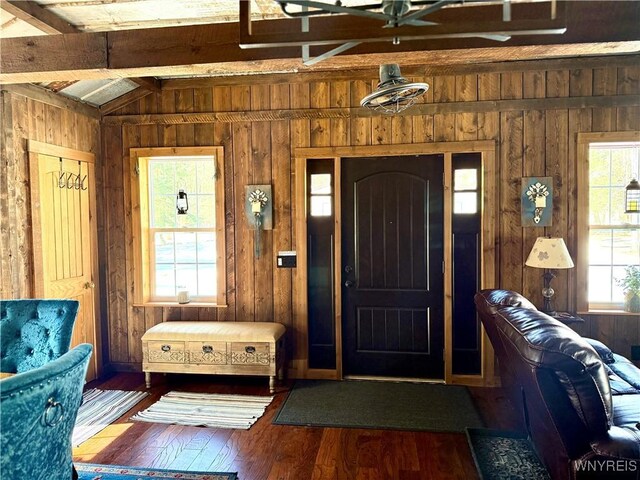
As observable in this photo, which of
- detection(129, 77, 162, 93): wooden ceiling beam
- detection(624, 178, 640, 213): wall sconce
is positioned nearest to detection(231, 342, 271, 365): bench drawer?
detection(129, 77, 162, 93): wooden ceiling beam

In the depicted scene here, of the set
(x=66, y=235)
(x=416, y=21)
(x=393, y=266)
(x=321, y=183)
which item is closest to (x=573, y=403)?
(x=416, y=21)

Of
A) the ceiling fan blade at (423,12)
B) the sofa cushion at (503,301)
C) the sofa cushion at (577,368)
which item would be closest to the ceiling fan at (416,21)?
the ceiling fan blade at (423,12)

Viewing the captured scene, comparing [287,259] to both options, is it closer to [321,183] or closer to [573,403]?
[321,183]

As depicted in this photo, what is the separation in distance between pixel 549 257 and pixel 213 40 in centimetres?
298

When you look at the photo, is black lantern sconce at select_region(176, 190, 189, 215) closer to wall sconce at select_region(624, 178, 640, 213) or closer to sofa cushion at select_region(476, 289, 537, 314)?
sofa cushion at select_region(476, 289, 537, 314)

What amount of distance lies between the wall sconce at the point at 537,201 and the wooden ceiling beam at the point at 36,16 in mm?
3825

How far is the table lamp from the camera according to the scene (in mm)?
3393

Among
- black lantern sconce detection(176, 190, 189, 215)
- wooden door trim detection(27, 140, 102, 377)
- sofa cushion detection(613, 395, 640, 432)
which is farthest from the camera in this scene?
black lantern sconce detection(176, 190, 189, 215)

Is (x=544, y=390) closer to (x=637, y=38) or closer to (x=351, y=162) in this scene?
(x=637, y=38)

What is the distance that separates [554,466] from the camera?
2.07 metres

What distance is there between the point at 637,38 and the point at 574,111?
1.68 metres

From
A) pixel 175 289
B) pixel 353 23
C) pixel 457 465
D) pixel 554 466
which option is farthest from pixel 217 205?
pixel 554 466

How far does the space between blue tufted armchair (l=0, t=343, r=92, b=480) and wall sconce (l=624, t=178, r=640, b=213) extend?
4.21 meters

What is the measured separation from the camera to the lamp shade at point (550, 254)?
11.1 ft
